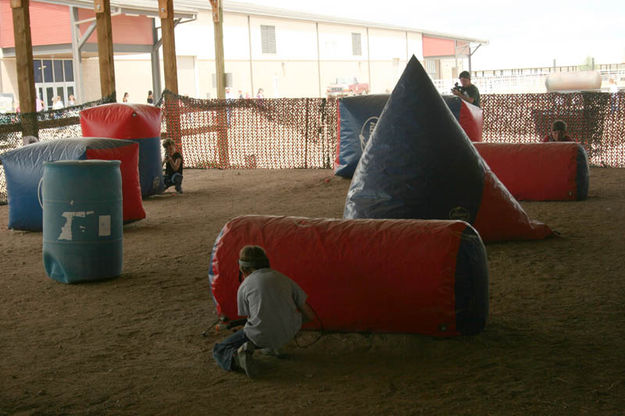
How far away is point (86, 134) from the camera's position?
11117 mm

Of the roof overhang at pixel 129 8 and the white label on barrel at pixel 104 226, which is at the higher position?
the roof overhang at pixel 129 8

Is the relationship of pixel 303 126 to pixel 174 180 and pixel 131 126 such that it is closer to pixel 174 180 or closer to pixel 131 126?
pixel 174 180

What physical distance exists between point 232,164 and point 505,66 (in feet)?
152

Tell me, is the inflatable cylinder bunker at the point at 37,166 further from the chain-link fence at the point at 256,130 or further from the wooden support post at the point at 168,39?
the wooden support post at the point at 168,39

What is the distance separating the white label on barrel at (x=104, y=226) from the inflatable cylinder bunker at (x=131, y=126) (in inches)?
181

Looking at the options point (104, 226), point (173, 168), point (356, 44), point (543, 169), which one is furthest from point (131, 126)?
point (356, 44)

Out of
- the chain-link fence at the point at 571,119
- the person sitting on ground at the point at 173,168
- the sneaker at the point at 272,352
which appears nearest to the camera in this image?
the sneaker at the point at 272,352

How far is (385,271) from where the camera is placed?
4.60 meters

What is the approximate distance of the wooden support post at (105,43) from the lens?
14150 millimetres

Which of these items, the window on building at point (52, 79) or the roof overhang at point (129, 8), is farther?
the window on building at point (52, 79)

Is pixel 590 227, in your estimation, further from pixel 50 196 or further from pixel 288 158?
pixel 288 158

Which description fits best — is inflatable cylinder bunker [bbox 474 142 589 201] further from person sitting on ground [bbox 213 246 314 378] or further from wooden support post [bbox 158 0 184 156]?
wooden support post [bbox 158 0 184 156]

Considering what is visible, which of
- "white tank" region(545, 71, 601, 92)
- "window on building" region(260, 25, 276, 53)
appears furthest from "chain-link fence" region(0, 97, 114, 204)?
"window on building" region(260, 25, 276, 53)

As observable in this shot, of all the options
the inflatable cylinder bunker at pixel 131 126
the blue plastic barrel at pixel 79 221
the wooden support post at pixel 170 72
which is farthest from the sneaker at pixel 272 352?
the wooden support post at pixel 170 72
